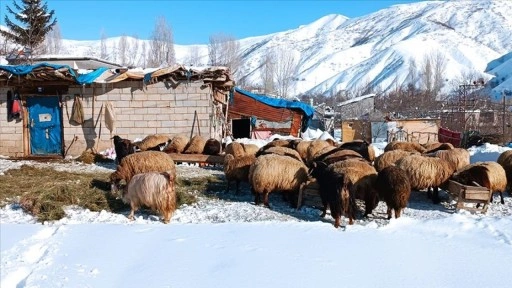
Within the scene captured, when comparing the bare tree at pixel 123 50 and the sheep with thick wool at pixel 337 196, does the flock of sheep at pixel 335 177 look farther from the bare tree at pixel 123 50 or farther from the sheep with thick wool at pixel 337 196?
the bare tree at pixel 123 50

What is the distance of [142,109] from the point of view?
1550 centimetres

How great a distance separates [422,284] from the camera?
5.39 meters

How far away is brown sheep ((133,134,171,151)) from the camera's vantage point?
14.3 m

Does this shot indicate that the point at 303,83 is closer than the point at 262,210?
No

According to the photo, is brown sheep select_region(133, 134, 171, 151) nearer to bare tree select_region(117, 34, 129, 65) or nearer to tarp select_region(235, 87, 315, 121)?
tarp select_region(235, 87, 315, 121)

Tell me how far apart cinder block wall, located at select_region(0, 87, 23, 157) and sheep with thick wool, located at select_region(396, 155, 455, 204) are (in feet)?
39.4

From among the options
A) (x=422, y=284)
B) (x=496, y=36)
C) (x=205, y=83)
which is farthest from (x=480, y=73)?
(x=422, y=284)

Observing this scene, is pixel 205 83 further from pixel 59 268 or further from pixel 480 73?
pixel 480 73

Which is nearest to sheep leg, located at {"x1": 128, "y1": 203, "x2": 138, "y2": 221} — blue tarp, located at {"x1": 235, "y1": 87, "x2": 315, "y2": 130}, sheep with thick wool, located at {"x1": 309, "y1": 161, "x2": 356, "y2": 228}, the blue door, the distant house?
sheep with thick wool, located at {"x1": 309, "y1": 161, "x2": 356, "y2": 228}

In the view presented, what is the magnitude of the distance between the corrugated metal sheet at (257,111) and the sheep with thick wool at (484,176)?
15292mm

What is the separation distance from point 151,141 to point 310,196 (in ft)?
22.1

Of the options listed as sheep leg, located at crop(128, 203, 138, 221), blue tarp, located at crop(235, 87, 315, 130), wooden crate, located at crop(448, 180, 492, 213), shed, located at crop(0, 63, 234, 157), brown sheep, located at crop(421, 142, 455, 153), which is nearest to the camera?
sheep leg, located at crop(128, 203, 138, 221)

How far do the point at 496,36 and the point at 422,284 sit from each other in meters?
177

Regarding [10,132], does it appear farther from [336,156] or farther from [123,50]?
[123,50]
